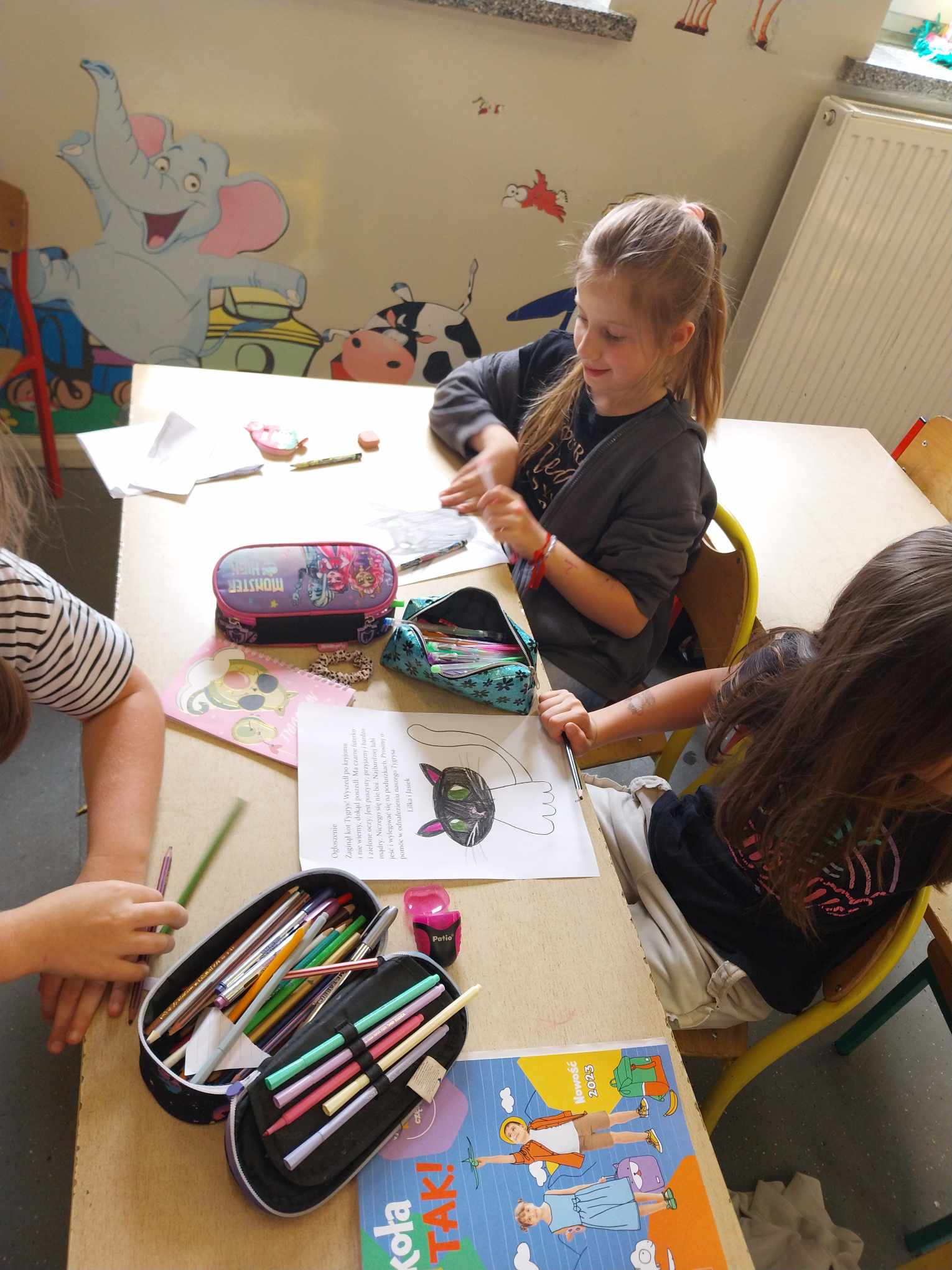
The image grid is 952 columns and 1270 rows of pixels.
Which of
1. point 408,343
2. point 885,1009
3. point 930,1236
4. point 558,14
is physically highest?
point 558,14

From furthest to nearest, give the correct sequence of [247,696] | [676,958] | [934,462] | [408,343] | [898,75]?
[408,343] → [898,75] → [934,462] → [676,958] → [247,696]

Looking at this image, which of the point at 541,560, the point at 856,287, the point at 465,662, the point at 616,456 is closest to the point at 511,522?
the point at 541,560

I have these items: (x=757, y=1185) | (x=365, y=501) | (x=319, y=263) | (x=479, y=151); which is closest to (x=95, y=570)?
(x=319, y=263)

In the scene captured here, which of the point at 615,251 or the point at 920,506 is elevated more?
the point at 615,251

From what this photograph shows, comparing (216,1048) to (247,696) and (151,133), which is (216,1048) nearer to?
(247,696)

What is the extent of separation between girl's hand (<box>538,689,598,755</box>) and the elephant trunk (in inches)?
65.6

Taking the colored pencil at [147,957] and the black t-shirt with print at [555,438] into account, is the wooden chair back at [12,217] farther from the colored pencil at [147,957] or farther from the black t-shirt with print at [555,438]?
the colored pencil at [147,957]

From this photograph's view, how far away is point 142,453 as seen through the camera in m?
1.20

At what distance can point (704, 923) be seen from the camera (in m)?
1.04

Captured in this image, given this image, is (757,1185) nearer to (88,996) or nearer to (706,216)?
(88,996)

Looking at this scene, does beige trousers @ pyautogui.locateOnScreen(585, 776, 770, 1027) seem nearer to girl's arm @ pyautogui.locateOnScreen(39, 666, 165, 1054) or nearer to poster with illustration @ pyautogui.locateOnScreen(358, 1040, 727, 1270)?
poster with illustration @ pyautogui.locateOnScreen(358, 1040, 727, 1270)

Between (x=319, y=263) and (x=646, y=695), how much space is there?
61.6 inches

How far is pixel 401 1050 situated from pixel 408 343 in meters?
2.05

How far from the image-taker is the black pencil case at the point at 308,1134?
1.88 ft
